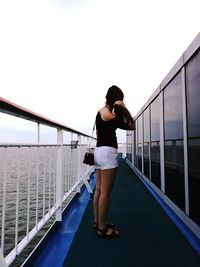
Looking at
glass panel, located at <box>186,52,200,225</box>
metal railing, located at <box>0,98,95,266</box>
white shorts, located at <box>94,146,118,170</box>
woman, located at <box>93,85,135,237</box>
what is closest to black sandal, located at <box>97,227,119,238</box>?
woman, located at <box>93,85,135,237</box>

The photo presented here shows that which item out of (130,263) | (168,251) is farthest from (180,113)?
(130,263)

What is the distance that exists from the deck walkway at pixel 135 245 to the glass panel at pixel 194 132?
0.33 m

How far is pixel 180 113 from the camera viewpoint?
289 cm

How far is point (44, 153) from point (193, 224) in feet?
4.83

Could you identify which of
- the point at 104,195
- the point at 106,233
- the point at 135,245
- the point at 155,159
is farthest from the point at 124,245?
the point at 155,159

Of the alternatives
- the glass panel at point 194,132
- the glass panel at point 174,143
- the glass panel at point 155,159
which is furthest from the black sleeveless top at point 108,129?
the glass panel at point 155,159

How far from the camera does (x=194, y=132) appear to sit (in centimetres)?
237

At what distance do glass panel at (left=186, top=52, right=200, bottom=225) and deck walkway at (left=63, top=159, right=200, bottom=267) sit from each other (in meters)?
0.33

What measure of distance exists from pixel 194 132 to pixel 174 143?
0.89m

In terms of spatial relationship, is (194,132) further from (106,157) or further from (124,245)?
(124,245)

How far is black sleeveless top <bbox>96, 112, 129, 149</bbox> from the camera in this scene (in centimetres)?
231

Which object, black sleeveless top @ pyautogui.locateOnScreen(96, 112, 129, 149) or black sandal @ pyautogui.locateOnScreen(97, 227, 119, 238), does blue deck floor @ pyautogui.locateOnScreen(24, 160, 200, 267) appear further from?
black sleeveless top @ pyautogui.locateOnScreen(96, 112, 129, 149)

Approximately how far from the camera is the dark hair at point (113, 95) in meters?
2.39

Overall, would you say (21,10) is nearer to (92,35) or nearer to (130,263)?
(92,35)
